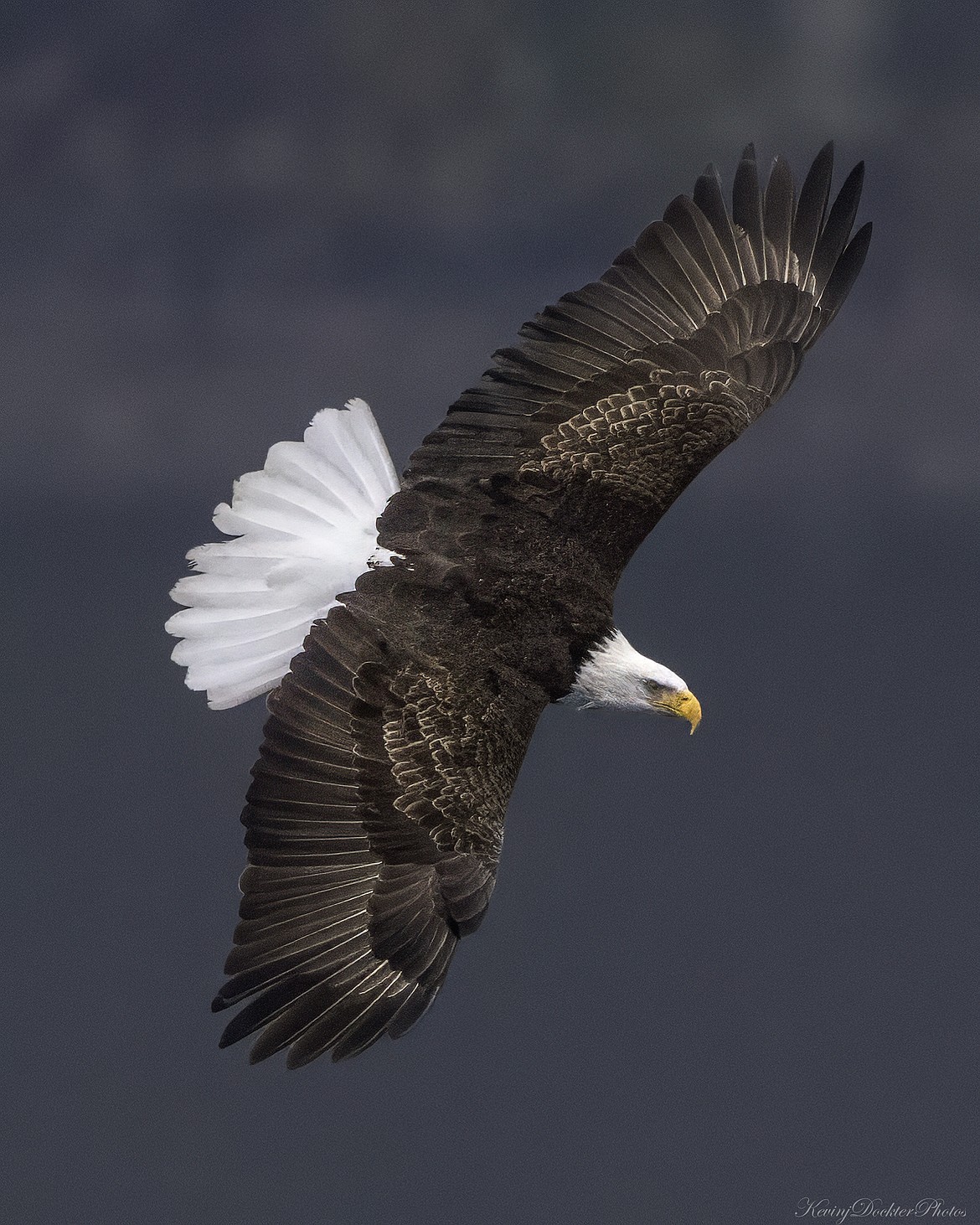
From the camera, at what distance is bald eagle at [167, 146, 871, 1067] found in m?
7.79

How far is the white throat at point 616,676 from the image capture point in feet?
29.5

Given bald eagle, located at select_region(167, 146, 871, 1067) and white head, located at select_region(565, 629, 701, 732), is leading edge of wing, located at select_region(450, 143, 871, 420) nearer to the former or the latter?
bald eagle, located at select_region(167, 146, 871, 1067)

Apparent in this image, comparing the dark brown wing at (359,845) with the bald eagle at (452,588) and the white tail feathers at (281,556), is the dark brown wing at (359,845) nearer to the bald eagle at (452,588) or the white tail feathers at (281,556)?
the bald eagle at (452,588)

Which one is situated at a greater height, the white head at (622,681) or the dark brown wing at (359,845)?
the white head at (622,681)

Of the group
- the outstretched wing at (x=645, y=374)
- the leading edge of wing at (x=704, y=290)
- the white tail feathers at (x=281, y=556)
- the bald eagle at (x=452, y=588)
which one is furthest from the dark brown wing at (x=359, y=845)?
the leading edge of wing at (x=704, y=290)

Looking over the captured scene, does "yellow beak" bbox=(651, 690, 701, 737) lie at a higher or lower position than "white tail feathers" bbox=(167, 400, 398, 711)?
lower

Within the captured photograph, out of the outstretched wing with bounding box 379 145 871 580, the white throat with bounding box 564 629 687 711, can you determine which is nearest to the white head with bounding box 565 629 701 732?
the white throat with bounding box 564 629 687 711

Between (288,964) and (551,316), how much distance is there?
145 inches

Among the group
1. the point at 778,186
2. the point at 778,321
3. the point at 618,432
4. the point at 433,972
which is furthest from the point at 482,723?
the point at 778,186

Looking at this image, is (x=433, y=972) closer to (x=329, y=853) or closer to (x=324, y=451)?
(x=329, y=853)

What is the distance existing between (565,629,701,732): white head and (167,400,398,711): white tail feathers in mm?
1258

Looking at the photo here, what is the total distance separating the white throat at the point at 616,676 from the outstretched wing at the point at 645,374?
0.43 metres

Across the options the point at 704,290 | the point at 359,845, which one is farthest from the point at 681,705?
the point at 704,290

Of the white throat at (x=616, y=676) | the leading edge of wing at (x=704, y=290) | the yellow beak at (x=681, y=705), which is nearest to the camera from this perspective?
the white throat at (x=616, y=676)
